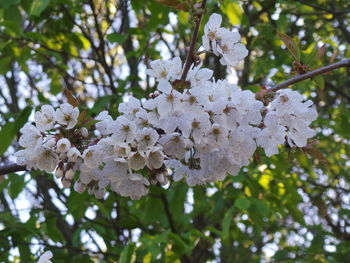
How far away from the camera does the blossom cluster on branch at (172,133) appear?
1.44 metres

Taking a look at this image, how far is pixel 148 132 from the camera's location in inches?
57.1

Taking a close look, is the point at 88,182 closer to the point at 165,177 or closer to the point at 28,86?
the point at 165,177

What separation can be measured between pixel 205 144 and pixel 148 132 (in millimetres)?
180

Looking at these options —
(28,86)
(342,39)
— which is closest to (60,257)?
(28,86)

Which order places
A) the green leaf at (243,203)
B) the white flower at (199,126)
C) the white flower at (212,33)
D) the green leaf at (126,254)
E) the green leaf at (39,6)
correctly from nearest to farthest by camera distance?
the white flower at (199,126) < the white flower at (212,33) < the green leaf at (126,254) < the green leaf at (39,6) < the green leaf at (243,203)

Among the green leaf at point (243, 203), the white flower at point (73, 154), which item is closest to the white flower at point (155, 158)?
the white flower at point (73, 154)

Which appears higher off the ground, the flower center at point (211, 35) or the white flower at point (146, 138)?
the flower center at point (211, 35)

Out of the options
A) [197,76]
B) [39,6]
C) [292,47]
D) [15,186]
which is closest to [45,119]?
[197,76]

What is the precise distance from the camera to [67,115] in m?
1.58

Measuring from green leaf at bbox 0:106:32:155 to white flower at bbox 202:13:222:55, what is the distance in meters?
1.40

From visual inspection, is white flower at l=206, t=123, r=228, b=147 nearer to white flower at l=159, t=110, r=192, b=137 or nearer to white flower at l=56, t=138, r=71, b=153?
white flower at l=159, t=110, r=192, b=137

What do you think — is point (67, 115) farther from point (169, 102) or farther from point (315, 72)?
point (315, 72)

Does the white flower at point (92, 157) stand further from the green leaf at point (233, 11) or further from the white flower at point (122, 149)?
the green leaf at point (233, 11)

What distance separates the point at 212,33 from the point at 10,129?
4.97 ft
